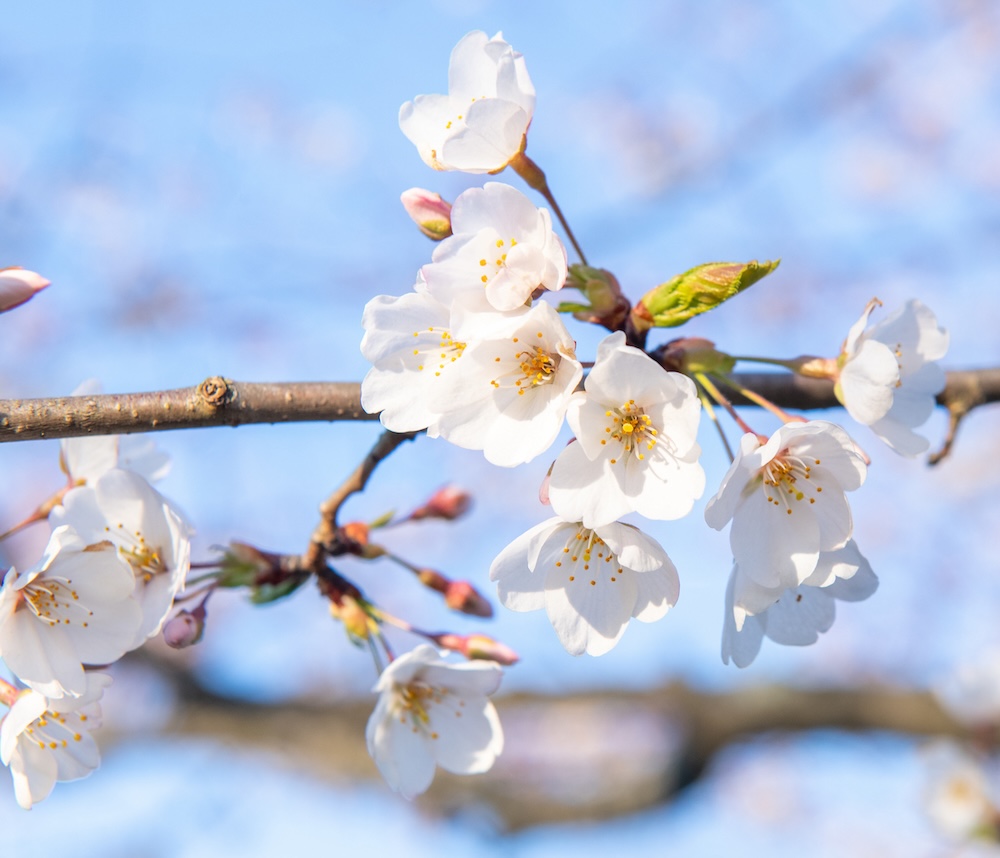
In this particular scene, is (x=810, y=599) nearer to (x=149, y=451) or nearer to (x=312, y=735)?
(x=149, y=451)

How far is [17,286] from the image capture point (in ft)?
5.39

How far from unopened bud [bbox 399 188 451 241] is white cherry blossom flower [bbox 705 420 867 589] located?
2.15ft

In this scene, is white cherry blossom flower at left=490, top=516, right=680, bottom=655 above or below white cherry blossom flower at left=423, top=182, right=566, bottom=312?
below

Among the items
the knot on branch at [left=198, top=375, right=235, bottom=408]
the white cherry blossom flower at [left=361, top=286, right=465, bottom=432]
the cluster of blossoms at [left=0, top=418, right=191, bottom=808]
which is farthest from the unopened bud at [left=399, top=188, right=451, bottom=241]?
the cluster of blossoms at [left=0, top=418, right=191, bottom=808]

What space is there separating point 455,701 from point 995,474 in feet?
45.1

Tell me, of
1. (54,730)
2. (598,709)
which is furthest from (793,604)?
(598,709)

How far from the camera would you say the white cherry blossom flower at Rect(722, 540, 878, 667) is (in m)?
1.57

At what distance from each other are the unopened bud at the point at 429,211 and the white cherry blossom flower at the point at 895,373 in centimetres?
74

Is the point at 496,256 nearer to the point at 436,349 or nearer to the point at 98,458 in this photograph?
the point at 436,349

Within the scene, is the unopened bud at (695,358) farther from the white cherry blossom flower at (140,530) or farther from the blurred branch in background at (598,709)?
the blurred branch in background at (598,709)

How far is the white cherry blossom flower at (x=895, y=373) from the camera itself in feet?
5.28

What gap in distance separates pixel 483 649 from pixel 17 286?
1078 mm

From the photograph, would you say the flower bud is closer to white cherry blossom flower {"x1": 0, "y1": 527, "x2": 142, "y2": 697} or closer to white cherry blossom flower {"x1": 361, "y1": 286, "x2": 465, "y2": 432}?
white cherry blossom flower {"x1": 361, "y1": 286, "x2": 465, "y2": 432}

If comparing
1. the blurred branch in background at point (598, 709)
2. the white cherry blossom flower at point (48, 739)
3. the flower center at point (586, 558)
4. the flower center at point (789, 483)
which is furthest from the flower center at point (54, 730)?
the blurred branch in background at point (598, 709)
